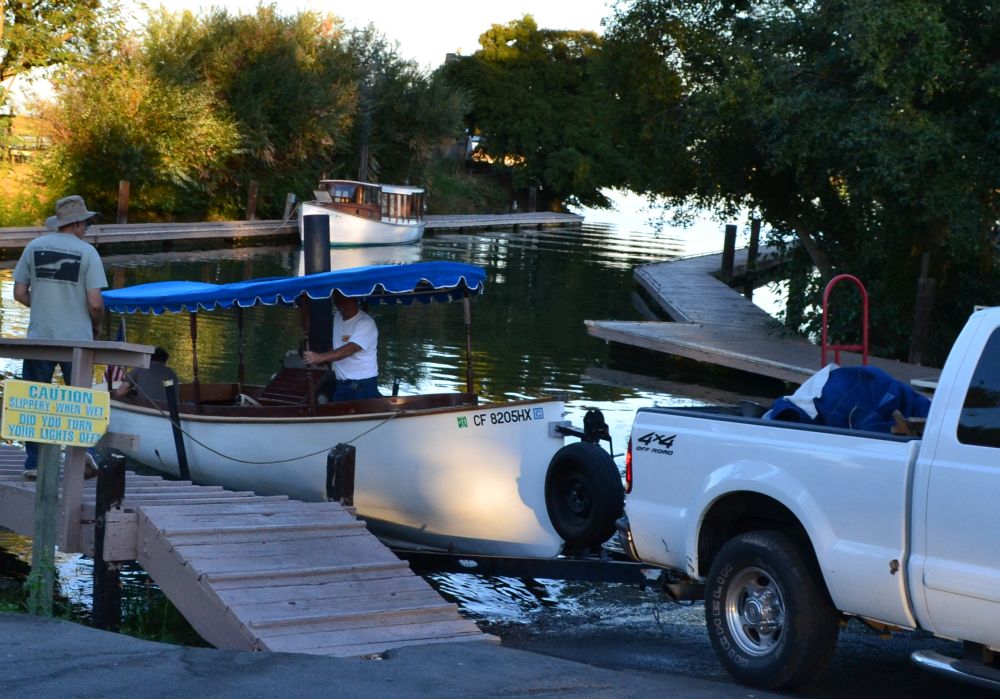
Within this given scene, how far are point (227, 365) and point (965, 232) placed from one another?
10734 millimetres

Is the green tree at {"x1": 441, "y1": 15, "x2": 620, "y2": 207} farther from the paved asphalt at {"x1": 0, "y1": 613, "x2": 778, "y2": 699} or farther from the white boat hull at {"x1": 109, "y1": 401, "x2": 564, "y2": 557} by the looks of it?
the paved asphalt at {"x1": 0, "y1": 613, "x2": 778, "y2": 699}

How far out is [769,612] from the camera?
6.88 meters

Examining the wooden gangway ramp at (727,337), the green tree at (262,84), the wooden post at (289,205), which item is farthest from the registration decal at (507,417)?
the wooden post at (289,205)

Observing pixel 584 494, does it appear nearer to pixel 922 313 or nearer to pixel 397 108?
pixel 922 313

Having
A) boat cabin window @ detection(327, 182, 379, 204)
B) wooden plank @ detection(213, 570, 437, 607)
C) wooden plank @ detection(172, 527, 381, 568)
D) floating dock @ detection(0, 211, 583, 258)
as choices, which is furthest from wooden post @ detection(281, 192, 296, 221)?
wooden plank @ detection(213, 570, 437, 607)

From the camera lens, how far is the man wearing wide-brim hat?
9.87 m

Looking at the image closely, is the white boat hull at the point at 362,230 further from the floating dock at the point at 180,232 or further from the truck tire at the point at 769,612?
the truck tire at the point at 769,612

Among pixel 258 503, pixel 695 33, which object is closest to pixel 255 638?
pixel 258 503

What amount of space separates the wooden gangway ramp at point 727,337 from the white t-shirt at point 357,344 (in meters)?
7.29

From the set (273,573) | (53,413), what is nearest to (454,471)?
(273,573)

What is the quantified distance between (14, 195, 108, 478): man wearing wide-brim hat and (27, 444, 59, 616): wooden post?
1862 millimetres

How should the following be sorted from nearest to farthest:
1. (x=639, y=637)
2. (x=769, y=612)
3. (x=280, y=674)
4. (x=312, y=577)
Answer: (x=280, y=674) → (x=769, y=612) → (x=312, y=577) → (x=639, y=637)

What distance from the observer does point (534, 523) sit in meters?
10.8

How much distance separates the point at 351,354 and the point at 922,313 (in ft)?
40.3
